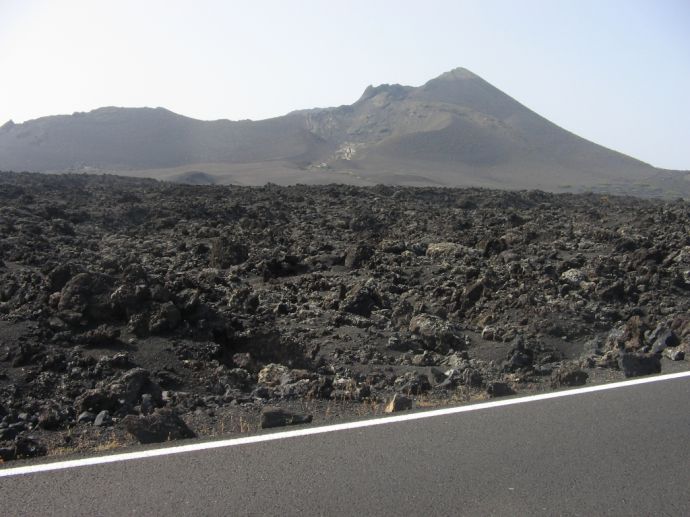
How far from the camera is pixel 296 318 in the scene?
9.73 metres

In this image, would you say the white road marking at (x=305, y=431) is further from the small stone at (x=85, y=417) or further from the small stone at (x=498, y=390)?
the small stone at (x=85, y=417)

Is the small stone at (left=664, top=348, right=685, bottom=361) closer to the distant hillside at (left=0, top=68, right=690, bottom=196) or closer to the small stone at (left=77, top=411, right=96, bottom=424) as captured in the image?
the small stone at (left=77, top=411, right=96, bottom=424)

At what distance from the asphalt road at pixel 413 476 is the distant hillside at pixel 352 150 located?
5582 centimetres

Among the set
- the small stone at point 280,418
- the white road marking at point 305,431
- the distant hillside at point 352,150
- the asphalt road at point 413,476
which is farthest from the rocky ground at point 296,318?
the distant hillside at point 352,150

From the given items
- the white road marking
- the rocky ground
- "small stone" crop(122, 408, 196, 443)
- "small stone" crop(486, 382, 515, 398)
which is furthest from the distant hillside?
"small stone" crop(122, 408, 196, 443)

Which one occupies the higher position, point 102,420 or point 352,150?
point 352,150

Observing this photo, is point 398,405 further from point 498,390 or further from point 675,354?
point 675,354

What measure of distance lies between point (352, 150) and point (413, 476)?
100798mm

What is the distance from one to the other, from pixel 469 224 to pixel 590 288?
8437mm

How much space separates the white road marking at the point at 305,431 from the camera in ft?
13.2

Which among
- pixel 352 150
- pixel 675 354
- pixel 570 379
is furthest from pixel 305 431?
pixel 352 150

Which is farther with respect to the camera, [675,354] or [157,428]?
[675,354]

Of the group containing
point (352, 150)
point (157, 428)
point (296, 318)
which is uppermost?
point (352, 150)

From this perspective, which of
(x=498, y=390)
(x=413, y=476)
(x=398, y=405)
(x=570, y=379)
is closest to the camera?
(x=413, y=476)
